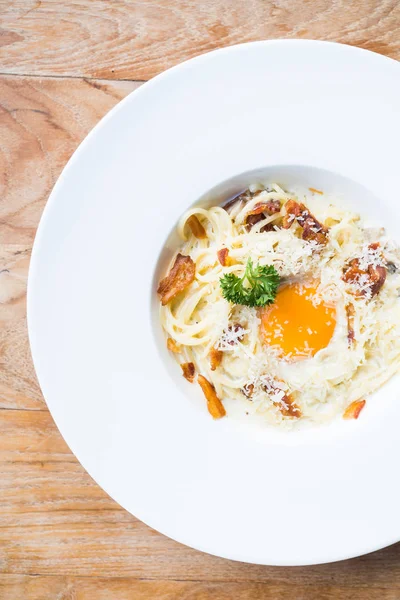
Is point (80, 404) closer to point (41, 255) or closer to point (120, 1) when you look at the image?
point (41, 255)

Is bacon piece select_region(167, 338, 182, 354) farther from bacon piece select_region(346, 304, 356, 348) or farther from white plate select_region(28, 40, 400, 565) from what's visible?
bacon piece select_region(346, 304, 356, 348)

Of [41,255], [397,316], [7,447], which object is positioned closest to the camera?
[41,255]

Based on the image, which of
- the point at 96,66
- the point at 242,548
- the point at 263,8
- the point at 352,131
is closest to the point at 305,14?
the point at 263,8

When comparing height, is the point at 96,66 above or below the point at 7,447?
above

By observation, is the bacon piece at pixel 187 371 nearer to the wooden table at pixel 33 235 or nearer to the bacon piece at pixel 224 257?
the bacon piece at pixel 224 257

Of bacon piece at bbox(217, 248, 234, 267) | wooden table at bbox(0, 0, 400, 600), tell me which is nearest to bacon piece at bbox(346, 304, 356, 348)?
bacon piece at bbox(217, 248, 234, 267)

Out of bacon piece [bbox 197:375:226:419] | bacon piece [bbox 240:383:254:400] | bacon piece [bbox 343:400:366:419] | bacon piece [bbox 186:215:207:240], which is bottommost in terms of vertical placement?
bacon piece [bbox 197:375:226:419]

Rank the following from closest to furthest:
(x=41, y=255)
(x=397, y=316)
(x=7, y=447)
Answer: (x=41, y=255), (x=397, y=316), (x=7, y=447)
